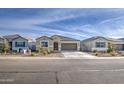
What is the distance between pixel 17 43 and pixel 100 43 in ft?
7.60

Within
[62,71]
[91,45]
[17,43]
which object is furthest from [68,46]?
[17,43]

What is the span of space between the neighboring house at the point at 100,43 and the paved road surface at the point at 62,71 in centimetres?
49

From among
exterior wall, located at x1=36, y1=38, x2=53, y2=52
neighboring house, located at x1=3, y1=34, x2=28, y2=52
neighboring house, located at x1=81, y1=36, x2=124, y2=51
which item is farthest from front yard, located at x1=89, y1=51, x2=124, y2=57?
neighboring house, located at x1=3, y1=34, x2=28, y2=52

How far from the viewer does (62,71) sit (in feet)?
18.1

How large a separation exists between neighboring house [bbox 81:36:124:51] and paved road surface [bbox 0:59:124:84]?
1.60ft

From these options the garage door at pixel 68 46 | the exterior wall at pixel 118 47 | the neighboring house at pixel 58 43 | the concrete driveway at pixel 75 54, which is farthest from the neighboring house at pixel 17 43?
the exterior wall at pixel 118 47

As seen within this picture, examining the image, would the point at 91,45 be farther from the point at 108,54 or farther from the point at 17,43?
the point at 17,43

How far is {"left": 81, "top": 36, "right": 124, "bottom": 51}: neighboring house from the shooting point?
18.4 ft

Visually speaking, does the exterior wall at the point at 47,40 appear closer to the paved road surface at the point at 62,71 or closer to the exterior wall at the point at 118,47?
the paved road surface at the point at 62,71

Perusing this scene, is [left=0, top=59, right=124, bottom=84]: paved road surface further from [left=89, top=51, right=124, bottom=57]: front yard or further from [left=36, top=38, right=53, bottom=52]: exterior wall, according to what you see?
[left=36, top=38, right=53, bottom=52]: exterior wall

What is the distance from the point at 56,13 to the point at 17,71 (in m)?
1.62
